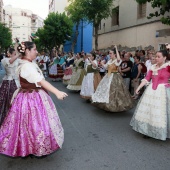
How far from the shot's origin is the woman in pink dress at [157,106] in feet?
14.6

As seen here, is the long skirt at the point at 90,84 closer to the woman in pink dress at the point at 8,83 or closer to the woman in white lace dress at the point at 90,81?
the woman in white lace dress at the point at 90,81

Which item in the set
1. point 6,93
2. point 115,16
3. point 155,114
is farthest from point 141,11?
point 155,114

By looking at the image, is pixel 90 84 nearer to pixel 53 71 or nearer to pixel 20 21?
pixel 53 71

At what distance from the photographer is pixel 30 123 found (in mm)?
3426

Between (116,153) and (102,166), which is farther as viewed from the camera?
(116,153)

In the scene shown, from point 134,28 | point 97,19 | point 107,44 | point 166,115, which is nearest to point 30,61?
point 166,115

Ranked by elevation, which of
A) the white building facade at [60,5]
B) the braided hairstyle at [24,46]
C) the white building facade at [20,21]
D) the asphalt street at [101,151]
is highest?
the white building facade at [20,21]

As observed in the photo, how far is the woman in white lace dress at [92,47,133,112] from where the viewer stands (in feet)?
21.0

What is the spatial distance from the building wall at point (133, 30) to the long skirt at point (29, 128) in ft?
33.5

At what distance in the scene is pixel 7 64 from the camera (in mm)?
5566

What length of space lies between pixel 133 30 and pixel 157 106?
40.6 ft

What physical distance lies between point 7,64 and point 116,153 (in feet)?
9.95

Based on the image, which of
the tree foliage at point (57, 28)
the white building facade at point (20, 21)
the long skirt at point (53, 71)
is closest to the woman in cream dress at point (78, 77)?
the long skirt at point (53, 71)

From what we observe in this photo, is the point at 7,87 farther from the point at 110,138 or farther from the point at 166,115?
the point at 166,115
